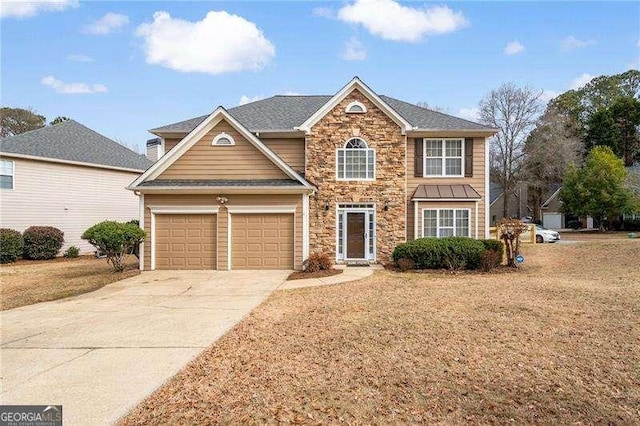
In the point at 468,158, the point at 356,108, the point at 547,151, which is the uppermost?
the point at 547,151

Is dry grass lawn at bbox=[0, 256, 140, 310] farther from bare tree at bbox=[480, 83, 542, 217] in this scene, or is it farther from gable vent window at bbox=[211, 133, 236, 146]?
bare tree at bbox=[480, 83, 542, 217]

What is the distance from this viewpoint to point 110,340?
6.37m

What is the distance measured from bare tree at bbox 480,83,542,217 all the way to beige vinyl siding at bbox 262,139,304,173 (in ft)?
92.6

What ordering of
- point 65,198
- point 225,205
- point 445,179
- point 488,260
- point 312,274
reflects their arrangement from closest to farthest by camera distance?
point 312,274 < point 488,260 < point 225,205 < point 445,179 < point 65,198

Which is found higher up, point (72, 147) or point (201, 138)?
point (72, 147)

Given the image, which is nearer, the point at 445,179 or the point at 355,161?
the point at 355,161

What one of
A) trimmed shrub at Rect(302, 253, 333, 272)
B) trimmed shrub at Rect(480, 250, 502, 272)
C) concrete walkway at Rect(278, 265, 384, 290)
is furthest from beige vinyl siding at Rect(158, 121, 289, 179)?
trimmed shrub at Rect(480, 250, 502, 272)

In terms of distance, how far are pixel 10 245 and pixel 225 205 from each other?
438 inches

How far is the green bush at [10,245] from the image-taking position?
17312mm

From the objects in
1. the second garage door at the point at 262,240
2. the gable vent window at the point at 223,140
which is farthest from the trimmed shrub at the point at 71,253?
the gable vent window at the point at 223,140

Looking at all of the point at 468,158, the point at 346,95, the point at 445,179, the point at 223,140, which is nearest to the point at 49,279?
the point at 223,140

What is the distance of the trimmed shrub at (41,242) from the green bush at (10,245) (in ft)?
1.03

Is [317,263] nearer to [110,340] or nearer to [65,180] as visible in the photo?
[110,340]

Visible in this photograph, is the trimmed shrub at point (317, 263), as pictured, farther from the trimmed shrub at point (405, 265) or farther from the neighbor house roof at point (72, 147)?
the neighbor house roof at point (72, 147)
